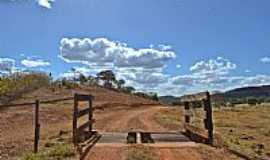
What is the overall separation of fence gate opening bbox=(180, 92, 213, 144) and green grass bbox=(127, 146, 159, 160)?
1937 millimetres

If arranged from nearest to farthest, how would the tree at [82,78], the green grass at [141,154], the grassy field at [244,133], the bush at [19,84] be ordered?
the green grass at [141,154], the grassy field at [244,133], the bush at [19,84], the tree at [82,78]

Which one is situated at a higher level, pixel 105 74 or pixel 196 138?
pixel 105 74

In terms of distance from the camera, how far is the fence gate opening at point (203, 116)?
1203 centimetres

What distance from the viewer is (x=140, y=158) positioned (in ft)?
→ 31.6

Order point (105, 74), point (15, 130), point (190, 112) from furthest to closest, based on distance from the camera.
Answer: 1. point (105, 74)
2. point (15, 130)
3. point (190, 112)

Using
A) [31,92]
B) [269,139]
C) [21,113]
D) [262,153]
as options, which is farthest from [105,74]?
[262,153]

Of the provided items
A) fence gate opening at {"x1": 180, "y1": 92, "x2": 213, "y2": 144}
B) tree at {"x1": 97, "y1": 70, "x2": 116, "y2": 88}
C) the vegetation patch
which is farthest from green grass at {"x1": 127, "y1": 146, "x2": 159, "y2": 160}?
tree at {"x1": 97, "y1": 70, "x2": 116, "y2": 88}

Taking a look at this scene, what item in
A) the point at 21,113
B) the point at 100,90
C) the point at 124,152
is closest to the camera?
the point at 124,152

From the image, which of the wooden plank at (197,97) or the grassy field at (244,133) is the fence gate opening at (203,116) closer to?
the wooden plank at (197,97)

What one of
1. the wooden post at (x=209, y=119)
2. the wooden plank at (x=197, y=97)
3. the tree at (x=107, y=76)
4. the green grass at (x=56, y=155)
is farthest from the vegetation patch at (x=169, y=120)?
the tree at (x=107, y=76)

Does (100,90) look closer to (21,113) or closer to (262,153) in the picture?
(21,113)

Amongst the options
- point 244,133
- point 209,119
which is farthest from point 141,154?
point 244,133

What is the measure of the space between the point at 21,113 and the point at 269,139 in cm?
1463

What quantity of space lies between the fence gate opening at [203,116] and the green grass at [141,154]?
1.94 m
